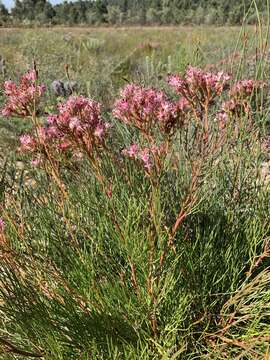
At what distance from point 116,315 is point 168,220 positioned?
1.14 feet

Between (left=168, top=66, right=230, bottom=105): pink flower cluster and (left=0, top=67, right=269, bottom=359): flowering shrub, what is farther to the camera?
(left=168, top=66, right=230, bottom=105): pink flower cluster

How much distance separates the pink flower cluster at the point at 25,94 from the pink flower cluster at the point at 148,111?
21cm

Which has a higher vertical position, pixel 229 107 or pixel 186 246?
pixel 229 107

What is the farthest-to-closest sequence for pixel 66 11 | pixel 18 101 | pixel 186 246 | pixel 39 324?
pixel 66 11, pixel 186 246, pixel 18 101, pixel 39 324

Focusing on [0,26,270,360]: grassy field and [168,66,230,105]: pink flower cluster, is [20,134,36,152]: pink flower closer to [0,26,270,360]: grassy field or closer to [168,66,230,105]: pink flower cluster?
[0,26,270,360]: grassy field

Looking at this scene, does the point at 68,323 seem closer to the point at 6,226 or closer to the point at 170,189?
the point at 6,226

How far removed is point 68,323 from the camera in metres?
1.29

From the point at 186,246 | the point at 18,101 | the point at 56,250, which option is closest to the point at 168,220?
the point at 186,246

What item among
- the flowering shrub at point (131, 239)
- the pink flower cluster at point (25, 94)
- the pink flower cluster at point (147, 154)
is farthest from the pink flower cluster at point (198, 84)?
the pink flower cluster at point (25, 94)

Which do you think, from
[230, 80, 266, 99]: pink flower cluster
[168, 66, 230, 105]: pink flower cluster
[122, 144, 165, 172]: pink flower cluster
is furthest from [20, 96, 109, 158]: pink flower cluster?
[230, 80, 266, 99]: pink flower cluster

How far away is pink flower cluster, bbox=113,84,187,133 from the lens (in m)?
1.21

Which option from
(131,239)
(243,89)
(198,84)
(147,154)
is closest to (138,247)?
(131,239)

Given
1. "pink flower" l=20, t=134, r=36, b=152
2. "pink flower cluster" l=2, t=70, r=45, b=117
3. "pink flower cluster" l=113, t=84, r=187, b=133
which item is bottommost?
"pink flower" l=20, t=134, r=36, b=152

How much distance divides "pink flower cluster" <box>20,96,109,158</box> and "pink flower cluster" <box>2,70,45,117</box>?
65mm
